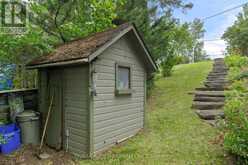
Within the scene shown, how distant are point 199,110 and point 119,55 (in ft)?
13.1

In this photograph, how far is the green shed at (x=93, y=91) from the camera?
475 centimetres

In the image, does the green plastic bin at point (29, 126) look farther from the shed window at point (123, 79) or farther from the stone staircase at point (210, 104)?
the stone staircase at point (210, 104)

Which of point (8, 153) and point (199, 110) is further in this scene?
point (199, 110)

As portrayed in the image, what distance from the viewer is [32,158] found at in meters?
4.95

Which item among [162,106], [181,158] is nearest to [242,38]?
[162,106]

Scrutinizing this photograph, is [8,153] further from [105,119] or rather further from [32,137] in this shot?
[105,119]

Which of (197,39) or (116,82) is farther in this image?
(197,39)

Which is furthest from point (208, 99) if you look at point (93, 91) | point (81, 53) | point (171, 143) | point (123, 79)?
point (81, 53)

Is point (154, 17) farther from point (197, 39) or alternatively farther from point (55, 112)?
point (197, 39)

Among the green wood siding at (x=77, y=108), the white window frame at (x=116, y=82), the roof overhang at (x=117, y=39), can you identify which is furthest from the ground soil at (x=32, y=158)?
the roof overhang at (x=117, y=39)

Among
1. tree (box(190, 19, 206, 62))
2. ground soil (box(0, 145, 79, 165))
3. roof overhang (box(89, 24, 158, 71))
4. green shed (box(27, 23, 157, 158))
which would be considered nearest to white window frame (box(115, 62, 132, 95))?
green shed (box(27, 23, 157, 158))

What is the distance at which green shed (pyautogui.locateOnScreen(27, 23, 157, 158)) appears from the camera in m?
4.75

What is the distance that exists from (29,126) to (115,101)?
2398mm

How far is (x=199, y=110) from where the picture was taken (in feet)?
25.3
